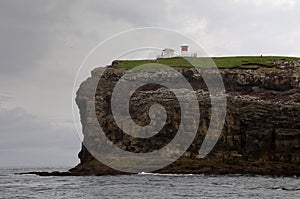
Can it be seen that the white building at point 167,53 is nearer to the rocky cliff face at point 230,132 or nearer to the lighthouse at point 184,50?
the lighthouse at point 184,50

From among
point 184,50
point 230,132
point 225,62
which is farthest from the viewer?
point 184,50

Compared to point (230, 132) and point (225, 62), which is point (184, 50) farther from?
point (230, 132)

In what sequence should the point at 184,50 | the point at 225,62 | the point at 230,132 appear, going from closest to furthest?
1. the point at 230,132
2. the point at 225,62
3. the point at 184,50

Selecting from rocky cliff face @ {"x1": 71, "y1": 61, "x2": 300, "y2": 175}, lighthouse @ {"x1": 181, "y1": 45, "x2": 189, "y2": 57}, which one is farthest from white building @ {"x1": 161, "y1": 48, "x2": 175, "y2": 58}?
rocky cliff face @ {"x1": 71, "y1": 61, "x2": 300, "y2": 175}

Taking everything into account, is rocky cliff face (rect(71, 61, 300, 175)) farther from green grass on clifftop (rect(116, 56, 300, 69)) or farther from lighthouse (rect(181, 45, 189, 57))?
lighthouse (rect(181, 45, 189, 57))

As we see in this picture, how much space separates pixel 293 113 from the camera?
10300 centimetres

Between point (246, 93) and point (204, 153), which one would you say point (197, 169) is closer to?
point (204, 153)

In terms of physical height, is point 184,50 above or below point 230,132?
above

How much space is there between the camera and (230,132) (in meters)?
102

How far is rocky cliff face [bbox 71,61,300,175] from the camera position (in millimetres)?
97188

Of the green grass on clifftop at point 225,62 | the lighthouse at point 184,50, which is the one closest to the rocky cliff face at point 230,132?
the green grass on clifftop at point 225,62

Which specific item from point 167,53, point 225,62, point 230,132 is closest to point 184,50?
point 167,53

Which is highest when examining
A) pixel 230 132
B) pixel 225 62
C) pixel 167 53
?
pixel 167 53

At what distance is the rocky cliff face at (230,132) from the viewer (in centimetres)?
9719
